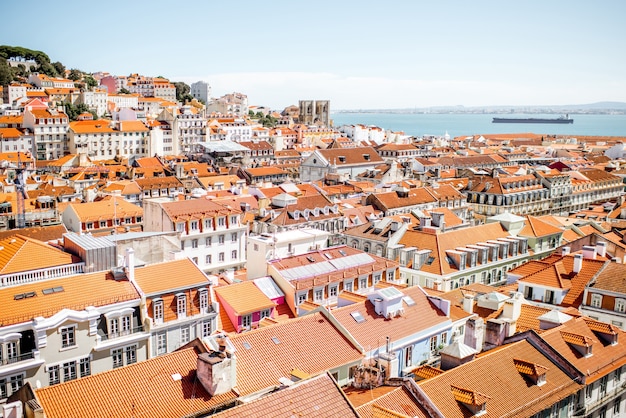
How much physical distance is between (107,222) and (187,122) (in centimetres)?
8124

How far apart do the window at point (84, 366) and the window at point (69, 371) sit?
0.90 feet

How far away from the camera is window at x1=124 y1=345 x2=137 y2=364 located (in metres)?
26.0

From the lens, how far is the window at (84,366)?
2455cm

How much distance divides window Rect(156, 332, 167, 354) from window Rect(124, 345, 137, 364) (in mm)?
1098

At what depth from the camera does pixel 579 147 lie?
181250 mm

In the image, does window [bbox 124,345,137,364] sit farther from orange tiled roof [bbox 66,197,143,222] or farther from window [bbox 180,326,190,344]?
orange tiled roof [bbox 66,197,143,222]

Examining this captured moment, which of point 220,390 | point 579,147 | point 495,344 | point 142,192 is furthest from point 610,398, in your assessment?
point 579,147

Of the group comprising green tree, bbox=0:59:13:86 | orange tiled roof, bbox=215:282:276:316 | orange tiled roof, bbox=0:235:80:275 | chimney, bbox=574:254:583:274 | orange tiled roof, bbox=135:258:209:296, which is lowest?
orange tiled roof, bbox=215:282:276:316

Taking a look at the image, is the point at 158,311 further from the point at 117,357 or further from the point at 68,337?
the point at 68,337

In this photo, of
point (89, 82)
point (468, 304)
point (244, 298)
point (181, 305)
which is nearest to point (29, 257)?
point (181, 305)

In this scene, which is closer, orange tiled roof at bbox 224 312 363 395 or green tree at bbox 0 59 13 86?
orange tiled roof at bbox 224 312 363 395

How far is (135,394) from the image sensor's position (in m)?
17.7

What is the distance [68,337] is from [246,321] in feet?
30.3

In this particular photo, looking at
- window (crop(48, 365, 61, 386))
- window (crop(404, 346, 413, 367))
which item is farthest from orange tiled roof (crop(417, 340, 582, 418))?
window (crop(48, 365, 61, 386))
